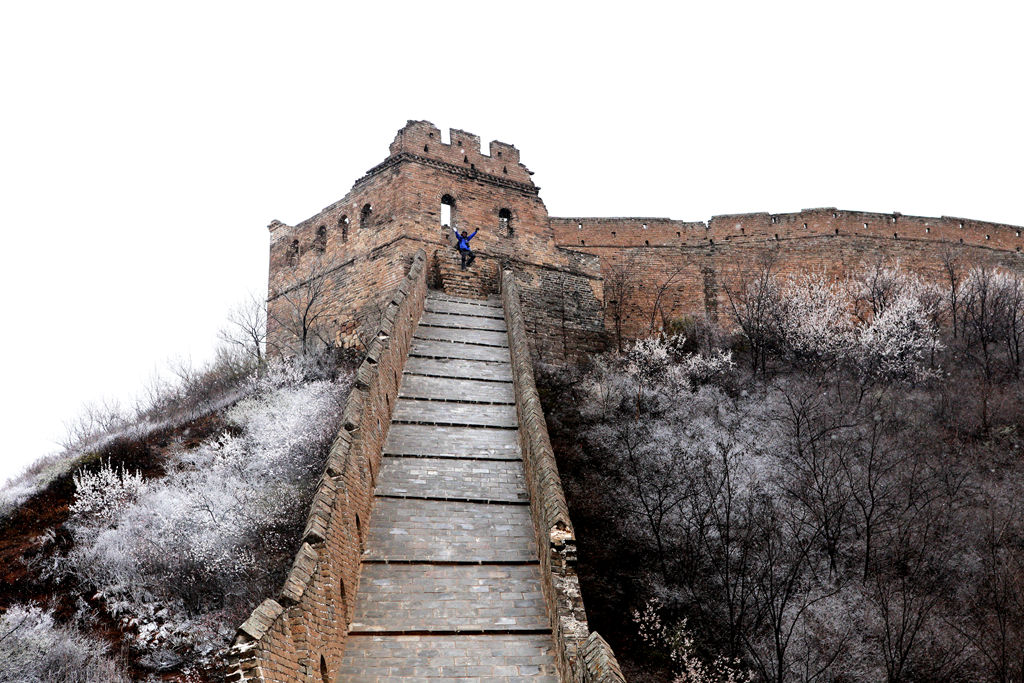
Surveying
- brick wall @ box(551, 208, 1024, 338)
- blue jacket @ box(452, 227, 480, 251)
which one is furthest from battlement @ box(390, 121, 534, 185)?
brick wall @ box(551, 208, 1024, 338)

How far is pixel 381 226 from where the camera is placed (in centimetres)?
2086

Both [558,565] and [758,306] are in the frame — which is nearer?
[558,565]

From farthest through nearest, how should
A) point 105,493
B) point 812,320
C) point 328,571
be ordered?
point 812,320, point 105,493, point 328,571

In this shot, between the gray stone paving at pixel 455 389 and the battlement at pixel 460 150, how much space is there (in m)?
10.2

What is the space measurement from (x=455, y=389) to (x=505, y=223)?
35.1 ft

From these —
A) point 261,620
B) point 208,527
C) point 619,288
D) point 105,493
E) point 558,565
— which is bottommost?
point 208,527

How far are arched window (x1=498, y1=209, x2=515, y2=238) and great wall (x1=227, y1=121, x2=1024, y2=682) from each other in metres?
0.05

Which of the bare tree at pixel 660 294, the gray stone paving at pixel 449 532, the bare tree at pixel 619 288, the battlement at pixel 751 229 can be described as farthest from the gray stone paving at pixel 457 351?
the battlement at pixel 751 229

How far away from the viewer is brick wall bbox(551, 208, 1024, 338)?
26.8m

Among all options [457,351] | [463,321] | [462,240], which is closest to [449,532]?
[457,351]

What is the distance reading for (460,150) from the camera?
22281mm

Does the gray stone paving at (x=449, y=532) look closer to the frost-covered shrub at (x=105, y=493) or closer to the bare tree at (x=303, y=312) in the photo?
the frost-covered shrub at (x=105, y=493)

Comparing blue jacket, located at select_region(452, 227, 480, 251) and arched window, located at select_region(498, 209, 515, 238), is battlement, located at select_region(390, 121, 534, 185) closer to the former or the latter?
Answer: arched window, located at select_region(498, 209, 515, 238)

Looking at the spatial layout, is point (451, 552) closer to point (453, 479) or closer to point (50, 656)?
point (453, 479)
